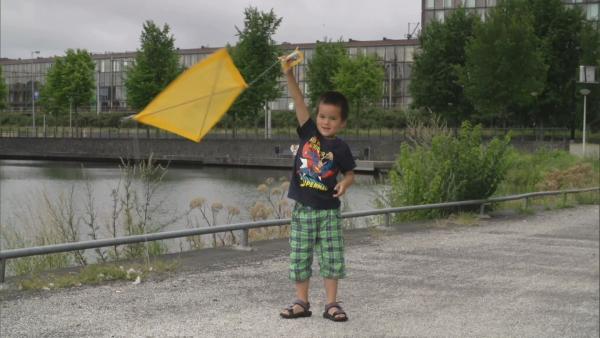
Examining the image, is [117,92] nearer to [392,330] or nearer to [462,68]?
[462,68]

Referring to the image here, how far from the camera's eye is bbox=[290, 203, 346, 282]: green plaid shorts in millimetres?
5301

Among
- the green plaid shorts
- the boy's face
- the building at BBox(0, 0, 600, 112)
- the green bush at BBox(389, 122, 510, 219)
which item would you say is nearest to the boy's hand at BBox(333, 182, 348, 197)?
the green plaid shorts

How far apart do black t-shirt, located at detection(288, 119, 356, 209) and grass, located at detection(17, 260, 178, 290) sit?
8.39ft

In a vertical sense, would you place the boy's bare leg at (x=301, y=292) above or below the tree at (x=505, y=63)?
below

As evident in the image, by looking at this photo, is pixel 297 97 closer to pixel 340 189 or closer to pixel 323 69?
→ pixel 340 189

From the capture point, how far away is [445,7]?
81.1 meters

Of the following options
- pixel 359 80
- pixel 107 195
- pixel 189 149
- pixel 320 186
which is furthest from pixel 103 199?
pixel 359 80

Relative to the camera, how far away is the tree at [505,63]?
43469mm

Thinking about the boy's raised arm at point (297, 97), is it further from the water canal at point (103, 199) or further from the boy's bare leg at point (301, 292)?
the water canal at point (103, 199)

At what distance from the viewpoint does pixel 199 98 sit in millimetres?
3914

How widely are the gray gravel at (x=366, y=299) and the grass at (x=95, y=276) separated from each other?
187 mm

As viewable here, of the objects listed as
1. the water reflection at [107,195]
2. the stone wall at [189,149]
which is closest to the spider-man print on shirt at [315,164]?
the water reflection at [107,195]

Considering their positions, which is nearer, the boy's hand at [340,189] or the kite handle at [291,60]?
the kite handle at [291,60]

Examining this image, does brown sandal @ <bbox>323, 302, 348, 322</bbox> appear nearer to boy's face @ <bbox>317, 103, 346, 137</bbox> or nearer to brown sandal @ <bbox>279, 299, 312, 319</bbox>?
brown sandal @ <bbox>279, 299, 312, 319</bbox>
